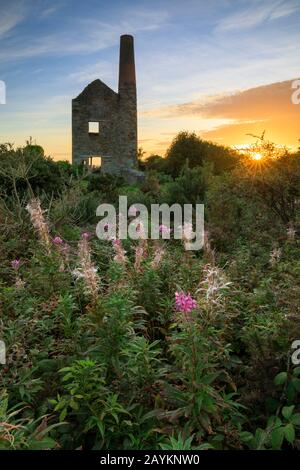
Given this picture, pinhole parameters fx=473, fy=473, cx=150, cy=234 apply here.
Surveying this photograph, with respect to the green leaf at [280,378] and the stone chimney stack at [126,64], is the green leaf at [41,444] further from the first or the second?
the stone chimney stack at [126,64]

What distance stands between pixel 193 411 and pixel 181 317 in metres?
0.55

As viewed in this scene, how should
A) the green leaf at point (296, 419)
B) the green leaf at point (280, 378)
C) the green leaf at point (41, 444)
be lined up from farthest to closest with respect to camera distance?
the green leaf at point (280, 378), the green leaf at point (296, 419), the green leaf at point (41, 444)

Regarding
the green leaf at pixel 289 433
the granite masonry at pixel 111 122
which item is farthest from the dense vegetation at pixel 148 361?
the granite masonry at pixel 111 122

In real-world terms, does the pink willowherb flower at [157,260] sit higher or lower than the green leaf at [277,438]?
higher

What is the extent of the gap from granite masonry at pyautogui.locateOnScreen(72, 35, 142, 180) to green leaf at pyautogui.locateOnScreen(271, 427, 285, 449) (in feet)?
96.2

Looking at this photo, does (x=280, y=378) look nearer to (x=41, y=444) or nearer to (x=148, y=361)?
(x=148, y=361)

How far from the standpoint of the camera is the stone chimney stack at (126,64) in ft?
106

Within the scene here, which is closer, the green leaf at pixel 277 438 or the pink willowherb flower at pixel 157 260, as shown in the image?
the green leaf at pixel 277 438

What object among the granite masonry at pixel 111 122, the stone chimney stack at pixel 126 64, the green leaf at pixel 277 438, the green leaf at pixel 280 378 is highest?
the stone chimney stack at pixel 126 64

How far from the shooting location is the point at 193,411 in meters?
2.77

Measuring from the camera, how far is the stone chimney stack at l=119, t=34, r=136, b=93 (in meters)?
32.2

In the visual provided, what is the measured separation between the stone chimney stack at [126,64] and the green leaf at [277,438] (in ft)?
103

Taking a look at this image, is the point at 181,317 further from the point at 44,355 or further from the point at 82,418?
the point at 44,355
